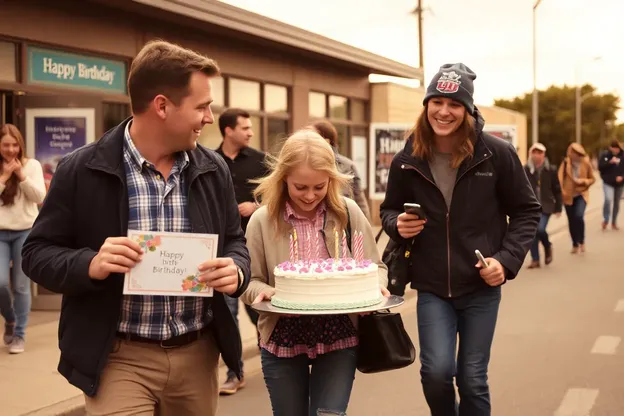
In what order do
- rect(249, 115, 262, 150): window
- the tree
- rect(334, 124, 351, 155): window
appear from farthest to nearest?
the tree, rect(334, 124, 351, 155): window, rect(249, 115, 262, 150): window

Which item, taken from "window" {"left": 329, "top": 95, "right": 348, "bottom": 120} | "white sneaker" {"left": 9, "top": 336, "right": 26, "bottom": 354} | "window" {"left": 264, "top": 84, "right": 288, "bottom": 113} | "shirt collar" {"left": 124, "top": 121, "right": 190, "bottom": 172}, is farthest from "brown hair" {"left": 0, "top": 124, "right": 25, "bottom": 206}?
"window" {"left": 329, "top": 95, "right": 348, "bottom": 120}

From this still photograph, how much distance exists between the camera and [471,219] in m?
4.82

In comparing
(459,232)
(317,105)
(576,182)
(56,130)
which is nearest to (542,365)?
(459,232)

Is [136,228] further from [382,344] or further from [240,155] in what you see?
[240,155]

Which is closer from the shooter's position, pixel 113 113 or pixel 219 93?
pixel 113 113

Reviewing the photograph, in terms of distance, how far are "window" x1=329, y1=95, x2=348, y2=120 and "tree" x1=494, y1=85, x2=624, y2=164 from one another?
90.2 metres

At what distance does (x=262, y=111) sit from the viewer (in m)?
19.6

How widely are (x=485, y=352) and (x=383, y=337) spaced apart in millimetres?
988

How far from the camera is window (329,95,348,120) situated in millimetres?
23556

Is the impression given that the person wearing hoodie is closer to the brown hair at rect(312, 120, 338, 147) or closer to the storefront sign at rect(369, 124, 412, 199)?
the storefront sign at rect(369, 124, 412, 199)

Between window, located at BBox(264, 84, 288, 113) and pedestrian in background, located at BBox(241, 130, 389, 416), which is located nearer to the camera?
pedestrian in background, located at BBox(241, 130, 389, 416)

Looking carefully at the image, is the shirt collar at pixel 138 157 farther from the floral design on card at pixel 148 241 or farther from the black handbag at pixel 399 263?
the black handbag at pixel 399 263

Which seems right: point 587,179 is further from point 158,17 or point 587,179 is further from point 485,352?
point 485,352

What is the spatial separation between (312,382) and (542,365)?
451 centimetres
